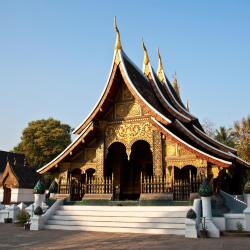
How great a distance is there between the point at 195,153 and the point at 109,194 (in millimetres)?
3989

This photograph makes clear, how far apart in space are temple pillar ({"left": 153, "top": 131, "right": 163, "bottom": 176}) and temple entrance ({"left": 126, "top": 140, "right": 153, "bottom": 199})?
2435mm

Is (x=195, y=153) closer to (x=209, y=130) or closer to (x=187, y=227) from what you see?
(x=187, y=227)

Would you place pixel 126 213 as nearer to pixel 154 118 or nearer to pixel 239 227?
pixel 239 227

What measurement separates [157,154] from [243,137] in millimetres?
22926

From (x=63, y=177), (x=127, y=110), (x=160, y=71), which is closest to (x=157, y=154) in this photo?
(x=127, y=110)

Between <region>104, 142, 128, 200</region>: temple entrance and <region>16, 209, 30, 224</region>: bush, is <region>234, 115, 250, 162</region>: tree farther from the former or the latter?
<region>16, 209, 30, 224</region>: bush

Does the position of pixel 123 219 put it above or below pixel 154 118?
below

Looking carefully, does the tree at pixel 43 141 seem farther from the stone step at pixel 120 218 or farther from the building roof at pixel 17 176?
the stone step at pixel 120 218

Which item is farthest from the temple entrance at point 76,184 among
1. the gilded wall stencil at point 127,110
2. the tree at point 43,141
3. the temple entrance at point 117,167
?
the tree at point 43,141

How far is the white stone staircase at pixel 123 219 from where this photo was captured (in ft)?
32.8

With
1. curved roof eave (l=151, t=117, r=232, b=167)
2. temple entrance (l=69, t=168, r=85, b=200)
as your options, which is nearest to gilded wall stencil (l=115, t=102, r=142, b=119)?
curved roof eave (l=151, t=117, r=232, b=167)

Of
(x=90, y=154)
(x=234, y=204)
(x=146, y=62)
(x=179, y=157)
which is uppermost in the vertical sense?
(x=146, y=62)

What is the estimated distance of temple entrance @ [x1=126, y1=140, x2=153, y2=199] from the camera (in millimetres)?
15664

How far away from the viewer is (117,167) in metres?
15.4
